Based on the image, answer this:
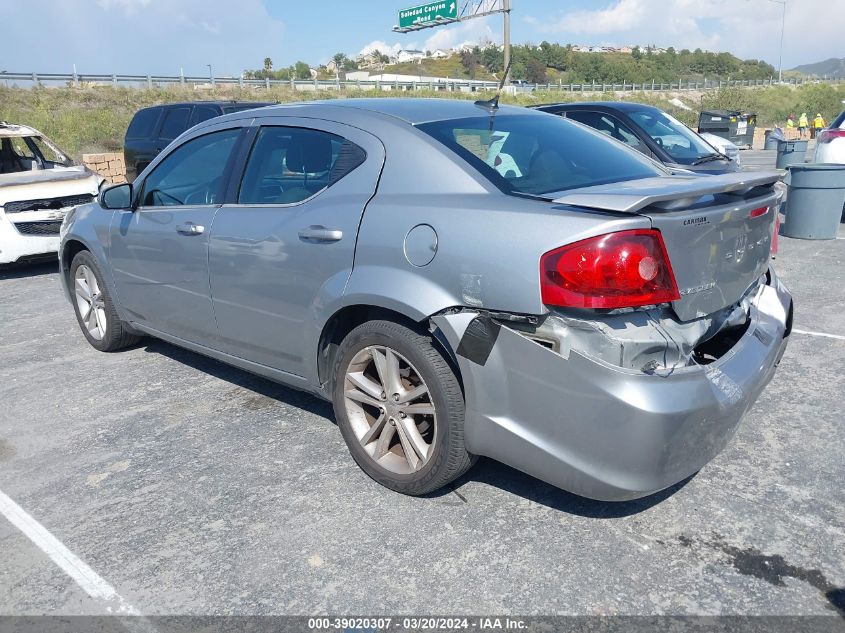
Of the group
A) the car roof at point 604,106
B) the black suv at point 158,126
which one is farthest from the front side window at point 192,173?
the black suv at point 158,126

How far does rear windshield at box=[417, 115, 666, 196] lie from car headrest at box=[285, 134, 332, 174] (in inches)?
20.1

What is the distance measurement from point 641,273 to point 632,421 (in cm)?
51

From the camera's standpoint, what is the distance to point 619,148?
12.7 feet

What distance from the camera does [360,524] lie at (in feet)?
10.0

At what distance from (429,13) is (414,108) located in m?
40.0

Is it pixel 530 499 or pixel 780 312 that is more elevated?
pixel 780 312

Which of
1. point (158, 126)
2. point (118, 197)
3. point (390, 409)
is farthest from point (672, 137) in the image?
point (158, 126)

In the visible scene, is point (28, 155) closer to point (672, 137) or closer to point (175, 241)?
point (175, 241)

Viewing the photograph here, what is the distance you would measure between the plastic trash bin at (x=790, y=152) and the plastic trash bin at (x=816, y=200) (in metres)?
7.23

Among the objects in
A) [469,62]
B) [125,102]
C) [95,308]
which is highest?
[469,62]

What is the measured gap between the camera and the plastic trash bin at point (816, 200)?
9.08m

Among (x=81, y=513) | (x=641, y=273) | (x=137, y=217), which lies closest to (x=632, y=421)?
(x=641, y=273)

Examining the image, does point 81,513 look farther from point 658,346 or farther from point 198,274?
point 658,346

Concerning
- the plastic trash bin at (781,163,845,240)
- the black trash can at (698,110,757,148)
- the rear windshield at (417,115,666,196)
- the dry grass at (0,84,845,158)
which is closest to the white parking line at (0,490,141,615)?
the rear windshield at (417,115,666,196)
